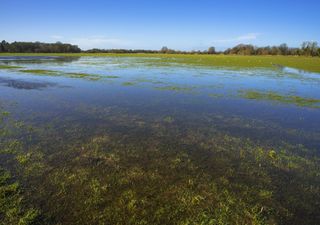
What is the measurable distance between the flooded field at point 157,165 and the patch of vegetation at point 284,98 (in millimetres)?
2727

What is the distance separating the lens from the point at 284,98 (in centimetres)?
1883

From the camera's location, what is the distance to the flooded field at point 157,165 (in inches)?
200

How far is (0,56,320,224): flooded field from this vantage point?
16.7ft

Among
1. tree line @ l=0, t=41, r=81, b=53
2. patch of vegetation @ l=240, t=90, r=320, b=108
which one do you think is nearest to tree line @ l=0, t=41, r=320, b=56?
tree line @ l=0, t=41, r=81, b=53

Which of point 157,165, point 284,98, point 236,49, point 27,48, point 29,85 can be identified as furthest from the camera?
point 236,49

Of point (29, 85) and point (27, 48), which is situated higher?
point (27, 48)

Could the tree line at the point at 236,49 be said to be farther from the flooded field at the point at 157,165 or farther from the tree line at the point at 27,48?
the flooded field at the point at 157,165

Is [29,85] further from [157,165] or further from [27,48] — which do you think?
[27,48]

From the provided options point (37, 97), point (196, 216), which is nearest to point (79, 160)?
point (196, 216)

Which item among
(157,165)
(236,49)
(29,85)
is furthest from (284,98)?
(236,49)

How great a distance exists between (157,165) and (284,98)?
1637 centimetres

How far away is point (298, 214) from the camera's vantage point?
519 cm

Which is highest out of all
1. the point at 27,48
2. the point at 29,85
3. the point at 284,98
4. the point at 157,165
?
the point at 27,48

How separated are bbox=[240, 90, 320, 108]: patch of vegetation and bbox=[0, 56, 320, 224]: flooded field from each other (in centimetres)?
273
